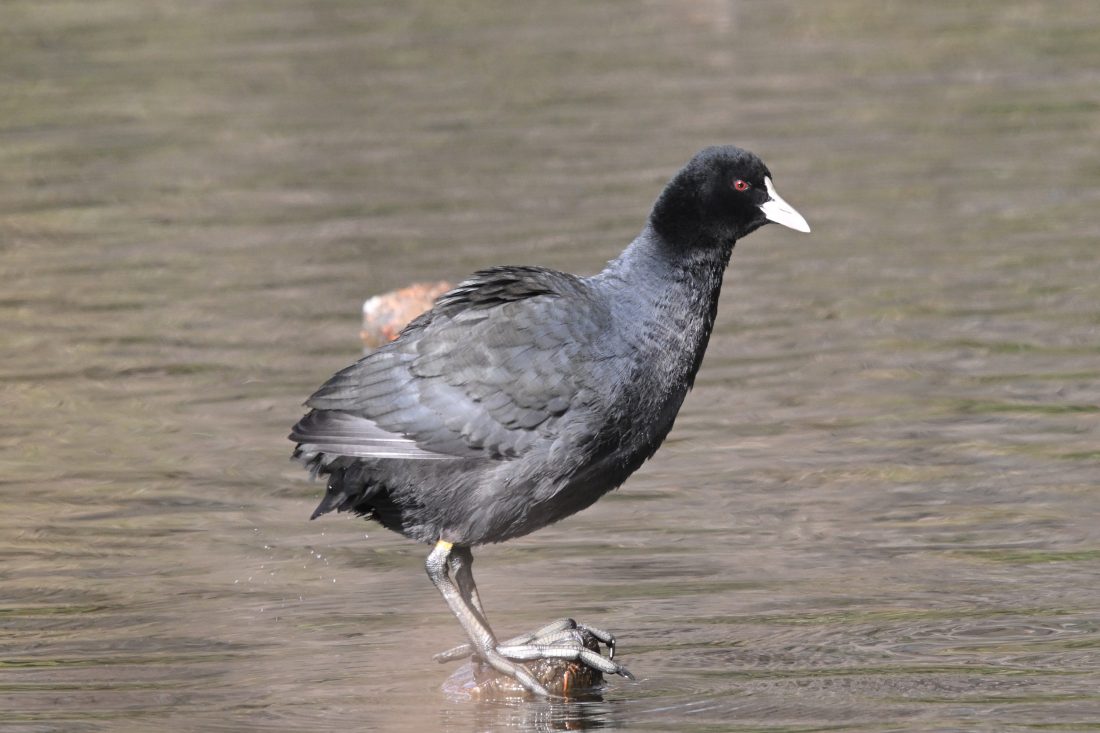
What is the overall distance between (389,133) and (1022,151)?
4.40 metres

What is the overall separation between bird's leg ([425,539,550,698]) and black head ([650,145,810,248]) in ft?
4.01

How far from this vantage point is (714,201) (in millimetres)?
6148

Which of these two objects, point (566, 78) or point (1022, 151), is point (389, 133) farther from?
point (1022, 151)

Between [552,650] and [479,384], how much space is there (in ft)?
2.68

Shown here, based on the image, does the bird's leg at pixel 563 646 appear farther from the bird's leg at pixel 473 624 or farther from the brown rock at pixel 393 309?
the brown rock at pixel 393 309

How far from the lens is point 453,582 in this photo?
6000mm

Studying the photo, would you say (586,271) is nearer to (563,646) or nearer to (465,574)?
(465,574)

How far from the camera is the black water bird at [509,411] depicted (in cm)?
575

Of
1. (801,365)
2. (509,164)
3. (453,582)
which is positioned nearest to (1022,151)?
(509,164)

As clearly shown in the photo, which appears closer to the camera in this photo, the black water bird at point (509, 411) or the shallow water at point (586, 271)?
the black water bird at point (509, 411)

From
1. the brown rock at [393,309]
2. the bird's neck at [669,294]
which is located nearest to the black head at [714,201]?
the bird's neck at [669,294]

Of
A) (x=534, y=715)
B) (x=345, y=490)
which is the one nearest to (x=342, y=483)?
(x=345, y=490)

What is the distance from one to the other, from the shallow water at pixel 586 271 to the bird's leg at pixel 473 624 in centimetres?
10

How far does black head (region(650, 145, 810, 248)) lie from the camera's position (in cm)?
613
